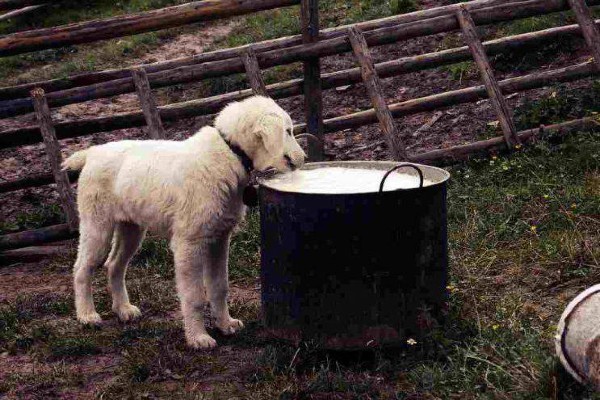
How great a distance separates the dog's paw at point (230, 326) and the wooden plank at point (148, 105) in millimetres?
2773

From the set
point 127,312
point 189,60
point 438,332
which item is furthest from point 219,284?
point 189,60

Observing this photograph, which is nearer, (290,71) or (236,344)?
(236,344)

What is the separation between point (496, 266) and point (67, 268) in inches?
146

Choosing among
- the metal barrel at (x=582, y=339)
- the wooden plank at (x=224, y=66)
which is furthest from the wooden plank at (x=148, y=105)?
the metal barrel at (x=582, y=339)

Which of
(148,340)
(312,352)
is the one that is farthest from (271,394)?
(148,340)

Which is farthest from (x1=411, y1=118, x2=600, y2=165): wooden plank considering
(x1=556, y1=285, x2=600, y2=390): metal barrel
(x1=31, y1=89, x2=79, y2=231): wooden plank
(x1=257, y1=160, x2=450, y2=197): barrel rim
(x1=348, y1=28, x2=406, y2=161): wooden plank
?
(x1=556, y1=285, x2=600, y2=390): metal barrel

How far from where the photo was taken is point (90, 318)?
6.21m

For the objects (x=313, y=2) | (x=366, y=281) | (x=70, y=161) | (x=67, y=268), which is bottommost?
(x=67, y=268)

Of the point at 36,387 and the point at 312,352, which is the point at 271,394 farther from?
the point at 36,387

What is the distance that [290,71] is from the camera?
12102 millimetres

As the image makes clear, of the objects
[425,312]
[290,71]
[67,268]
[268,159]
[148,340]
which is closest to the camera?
[425,312]

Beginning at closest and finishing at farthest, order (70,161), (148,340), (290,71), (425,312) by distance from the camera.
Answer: (425,312) < (148,340) < (70,161) < (290,71)

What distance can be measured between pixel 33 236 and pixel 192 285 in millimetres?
3102

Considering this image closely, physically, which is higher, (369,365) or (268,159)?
(268,159)
